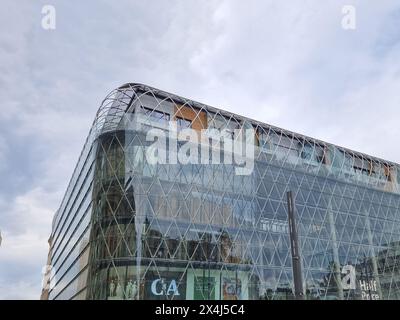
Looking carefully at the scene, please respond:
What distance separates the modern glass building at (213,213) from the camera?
1056 inches

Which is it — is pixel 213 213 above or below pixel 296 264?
above

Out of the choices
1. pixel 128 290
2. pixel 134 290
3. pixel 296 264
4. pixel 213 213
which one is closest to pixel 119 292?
pixel 128 290

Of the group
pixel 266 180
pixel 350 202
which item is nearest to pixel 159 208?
pixel 266 180

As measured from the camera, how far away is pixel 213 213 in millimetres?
30203

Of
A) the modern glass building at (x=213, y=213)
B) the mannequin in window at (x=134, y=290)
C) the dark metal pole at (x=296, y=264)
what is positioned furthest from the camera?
the modern glass building at (x=213, y=213)

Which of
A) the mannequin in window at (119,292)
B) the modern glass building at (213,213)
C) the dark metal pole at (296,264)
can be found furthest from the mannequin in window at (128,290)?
the dark metal pole at (296,264)

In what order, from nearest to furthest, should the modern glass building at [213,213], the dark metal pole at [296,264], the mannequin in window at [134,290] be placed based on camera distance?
the dark metal pole at [296,264] < the mannequin in window at [134,290] < the modern glass building at [213,213]

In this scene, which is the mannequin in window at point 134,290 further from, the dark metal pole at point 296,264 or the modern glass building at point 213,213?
the dark metal pole at point 296,264

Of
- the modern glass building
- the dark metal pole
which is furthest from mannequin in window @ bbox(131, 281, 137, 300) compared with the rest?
the dark metal pole

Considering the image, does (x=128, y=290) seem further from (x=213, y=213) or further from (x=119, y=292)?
(x=213, y=213)

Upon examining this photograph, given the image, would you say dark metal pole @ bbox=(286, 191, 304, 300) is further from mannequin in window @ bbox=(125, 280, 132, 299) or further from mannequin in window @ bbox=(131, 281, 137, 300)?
mannequin in window @ bbox=(125, 280, 132, 299)

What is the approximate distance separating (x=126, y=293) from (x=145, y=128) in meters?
12.0
